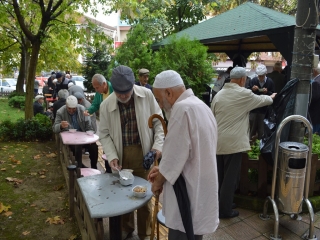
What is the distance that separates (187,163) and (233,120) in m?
1.90

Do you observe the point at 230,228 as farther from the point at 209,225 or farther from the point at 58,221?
the point at 58,221

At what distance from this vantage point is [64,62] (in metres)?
19.5

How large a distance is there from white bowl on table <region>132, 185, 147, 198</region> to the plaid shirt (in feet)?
2.27

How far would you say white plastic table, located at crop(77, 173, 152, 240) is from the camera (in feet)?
7.66

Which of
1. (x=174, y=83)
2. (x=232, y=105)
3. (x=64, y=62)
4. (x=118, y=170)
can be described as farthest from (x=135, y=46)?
(x=64, y=62)

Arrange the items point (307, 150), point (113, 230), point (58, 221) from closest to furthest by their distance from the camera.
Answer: point (113, 230) < point (307, 150) < point (58, 221)

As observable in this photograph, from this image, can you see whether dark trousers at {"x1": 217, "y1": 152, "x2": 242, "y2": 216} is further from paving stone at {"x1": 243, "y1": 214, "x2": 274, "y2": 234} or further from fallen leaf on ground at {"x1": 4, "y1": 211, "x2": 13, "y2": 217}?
fallen leaf on ground at {"x1": 4, "y1": 211, "x2": 13, "y2": 217}

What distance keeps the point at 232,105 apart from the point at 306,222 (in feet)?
6.18

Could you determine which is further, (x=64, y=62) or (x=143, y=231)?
(x=64, y=62)

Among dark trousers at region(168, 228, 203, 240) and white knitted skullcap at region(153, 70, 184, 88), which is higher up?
white knitted skullcap at region(153, 70, 184, 88)

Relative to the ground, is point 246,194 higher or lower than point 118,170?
lower

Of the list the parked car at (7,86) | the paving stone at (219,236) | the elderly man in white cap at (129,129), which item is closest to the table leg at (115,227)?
the elderly man in white cap at (129,129)

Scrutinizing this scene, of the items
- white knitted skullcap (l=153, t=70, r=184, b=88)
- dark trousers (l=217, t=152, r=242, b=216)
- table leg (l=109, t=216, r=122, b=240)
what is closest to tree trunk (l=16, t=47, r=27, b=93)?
dark trousers (l=217, t=152, r=242, b=216)

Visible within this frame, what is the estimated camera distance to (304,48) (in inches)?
144
